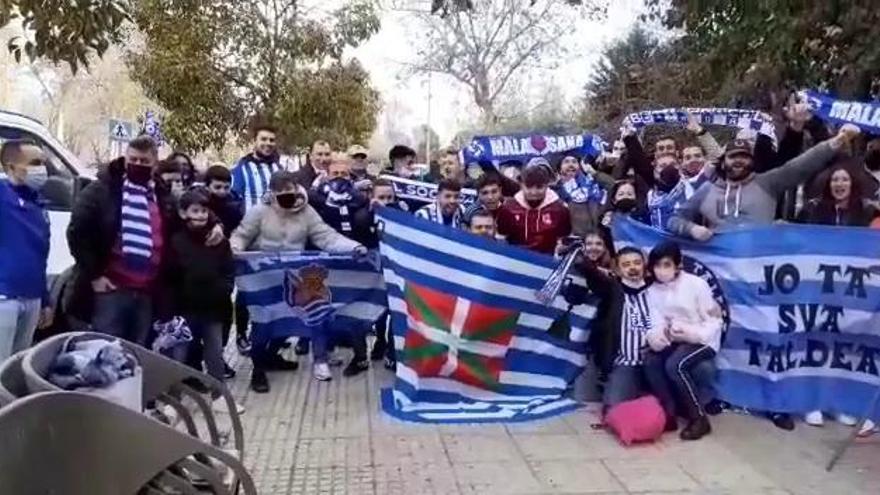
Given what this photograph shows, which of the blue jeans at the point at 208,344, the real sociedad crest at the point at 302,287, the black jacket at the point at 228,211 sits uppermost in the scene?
the black jacket at the point at 228,211

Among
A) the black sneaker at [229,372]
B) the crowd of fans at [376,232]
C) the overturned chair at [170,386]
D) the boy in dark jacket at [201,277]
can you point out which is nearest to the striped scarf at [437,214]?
the crowd of fans at [376,232]

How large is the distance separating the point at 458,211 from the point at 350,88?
9346 mm

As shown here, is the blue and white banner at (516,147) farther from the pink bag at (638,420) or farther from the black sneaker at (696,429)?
the black sneaker at (696,429)

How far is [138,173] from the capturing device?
689 centimetres

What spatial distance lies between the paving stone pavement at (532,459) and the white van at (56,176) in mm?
2056

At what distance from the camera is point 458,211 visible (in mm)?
8375

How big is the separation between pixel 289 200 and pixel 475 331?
1896 mm

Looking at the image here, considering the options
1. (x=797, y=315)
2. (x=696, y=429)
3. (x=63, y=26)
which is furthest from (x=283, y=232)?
(x=797, y=315)

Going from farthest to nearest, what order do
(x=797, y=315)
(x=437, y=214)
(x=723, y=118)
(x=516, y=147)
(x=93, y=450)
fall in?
(x=516, y=147) → (x=723, y=118) → (x=437, y=214) → (x=797, y=315) → (x=93, y=450)

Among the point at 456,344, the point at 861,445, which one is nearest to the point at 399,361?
the point at 456,344

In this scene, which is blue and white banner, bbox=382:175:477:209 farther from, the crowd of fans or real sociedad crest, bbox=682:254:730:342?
real sociedad crest, bbox=682:254:730:342

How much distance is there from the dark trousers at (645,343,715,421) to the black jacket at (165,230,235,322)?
288 centimetres

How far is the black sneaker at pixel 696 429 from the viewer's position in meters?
6.61

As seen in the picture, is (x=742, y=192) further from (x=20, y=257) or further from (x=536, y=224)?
(x=20, y=257)
